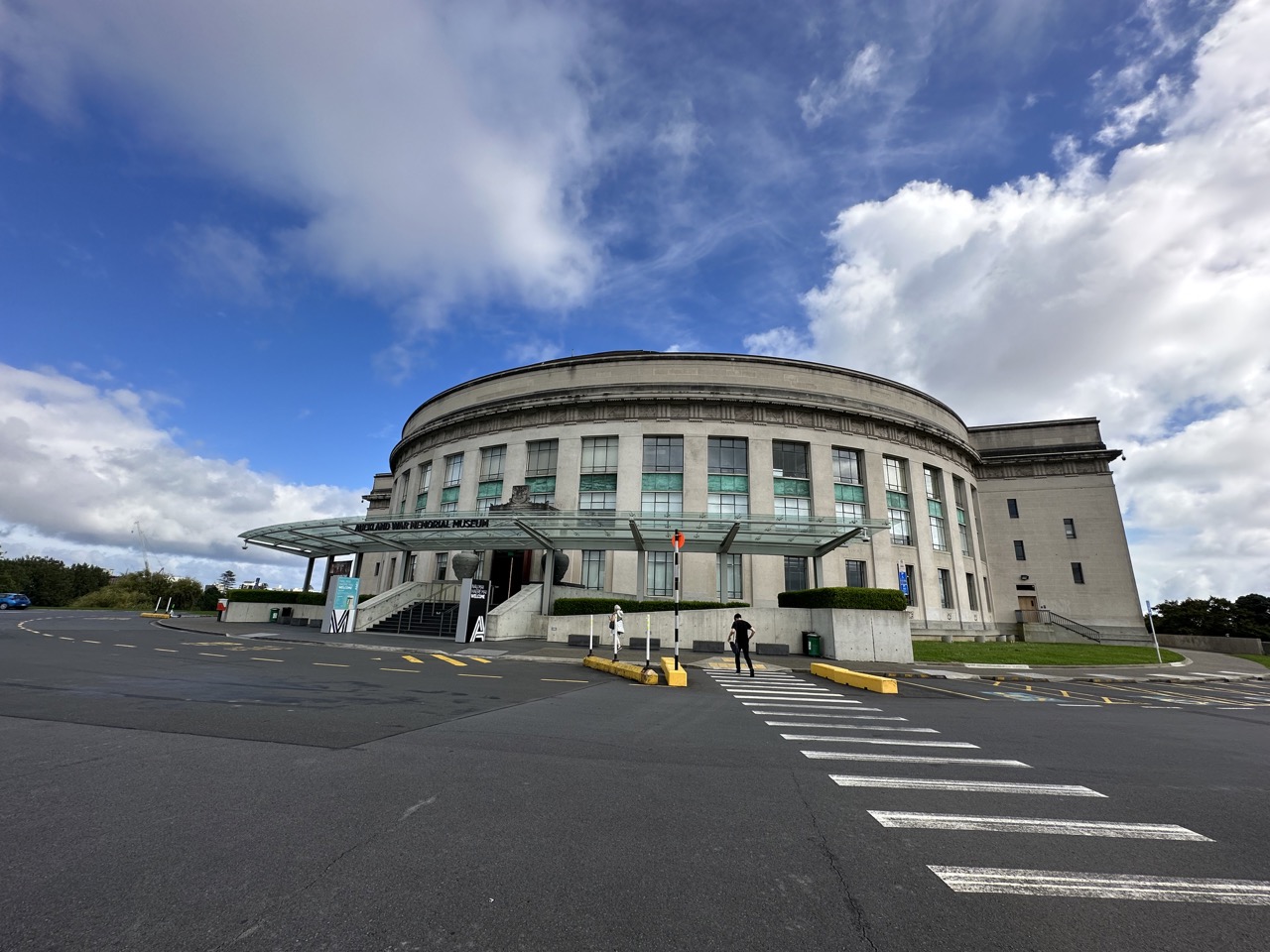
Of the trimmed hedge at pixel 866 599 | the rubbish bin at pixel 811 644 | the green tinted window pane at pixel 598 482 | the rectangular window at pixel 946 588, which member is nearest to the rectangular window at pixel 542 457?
the green tinted window pane at pixel 598 482

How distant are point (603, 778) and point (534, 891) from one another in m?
2.56

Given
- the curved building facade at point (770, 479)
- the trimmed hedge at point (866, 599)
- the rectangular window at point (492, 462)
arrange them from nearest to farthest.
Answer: the trimmed hedge at point (866, 599) < the curved building facade at point (770, 479) < the rectangular window at point (492, 462)

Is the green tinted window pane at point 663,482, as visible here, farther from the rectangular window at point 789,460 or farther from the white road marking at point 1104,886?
the white road marking at point 1104,886

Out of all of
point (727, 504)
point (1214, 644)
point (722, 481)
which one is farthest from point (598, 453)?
point (1214, 644)

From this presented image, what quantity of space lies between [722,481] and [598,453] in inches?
359

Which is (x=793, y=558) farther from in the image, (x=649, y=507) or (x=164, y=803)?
(x=164, y=803)

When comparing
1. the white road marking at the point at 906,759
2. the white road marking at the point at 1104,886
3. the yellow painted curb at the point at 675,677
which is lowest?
the white road marking at the point at 1104,886

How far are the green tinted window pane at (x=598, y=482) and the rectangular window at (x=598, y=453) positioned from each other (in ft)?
1.25

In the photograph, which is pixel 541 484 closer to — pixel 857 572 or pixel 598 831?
pixel 857 572

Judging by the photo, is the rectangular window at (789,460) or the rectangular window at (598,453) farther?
the rectangular window at (598,453)

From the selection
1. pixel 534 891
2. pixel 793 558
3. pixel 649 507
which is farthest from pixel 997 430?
pixel 534 891

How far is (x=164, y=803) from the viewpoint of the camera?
4.59 metres

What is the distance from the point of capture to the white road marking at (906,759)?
698 cm

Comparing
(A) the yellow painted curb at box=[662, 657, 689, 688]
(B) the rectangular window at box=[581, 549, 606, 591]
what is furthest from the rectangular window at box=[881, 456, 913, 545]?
(A) the yellow painted curb at box=[662, 657, 689, 688]
